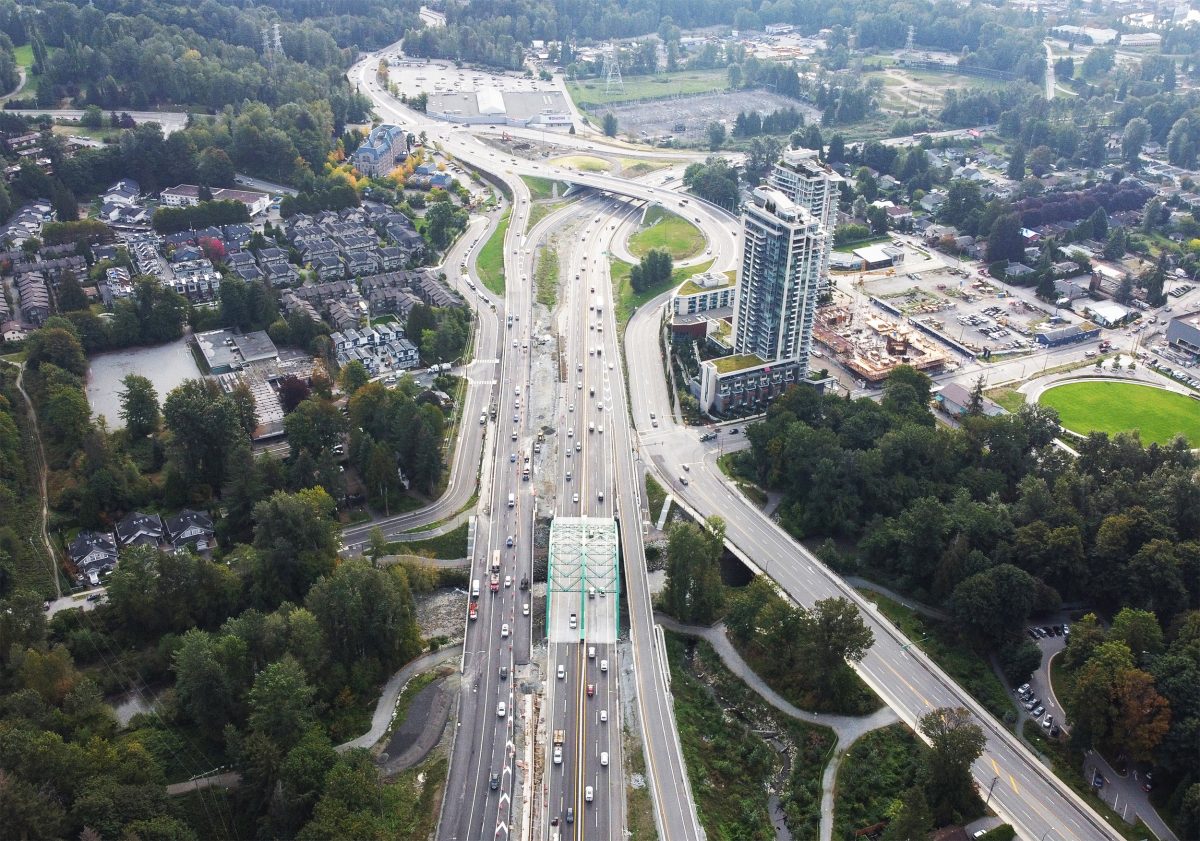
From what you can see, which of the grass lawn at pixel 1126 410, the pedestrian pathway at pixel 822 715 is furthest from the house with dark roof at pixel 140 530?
the grass lawn at pixel 1126 410

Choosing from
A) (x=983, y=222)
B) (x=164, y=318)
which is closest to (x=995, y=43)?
(x=983, y=222)

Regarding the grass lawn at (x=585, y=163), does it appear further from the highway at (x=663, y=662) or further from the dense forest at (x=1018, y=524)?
the dense forest at (x=1018, y=524)

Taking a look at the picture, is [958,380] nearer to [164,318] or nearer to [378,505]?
[378,505]

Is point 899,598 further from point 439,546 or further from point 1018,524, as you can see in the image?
point 439,546

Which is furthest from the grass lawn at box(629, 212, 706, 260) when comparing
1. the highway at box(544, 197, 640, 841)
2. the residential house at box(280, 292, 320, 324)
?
the residential house at box(280, 292, 320, 324)

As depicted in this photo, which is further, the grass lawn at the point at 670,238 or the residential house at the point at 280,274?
the grass lawn at the point at 670,238
